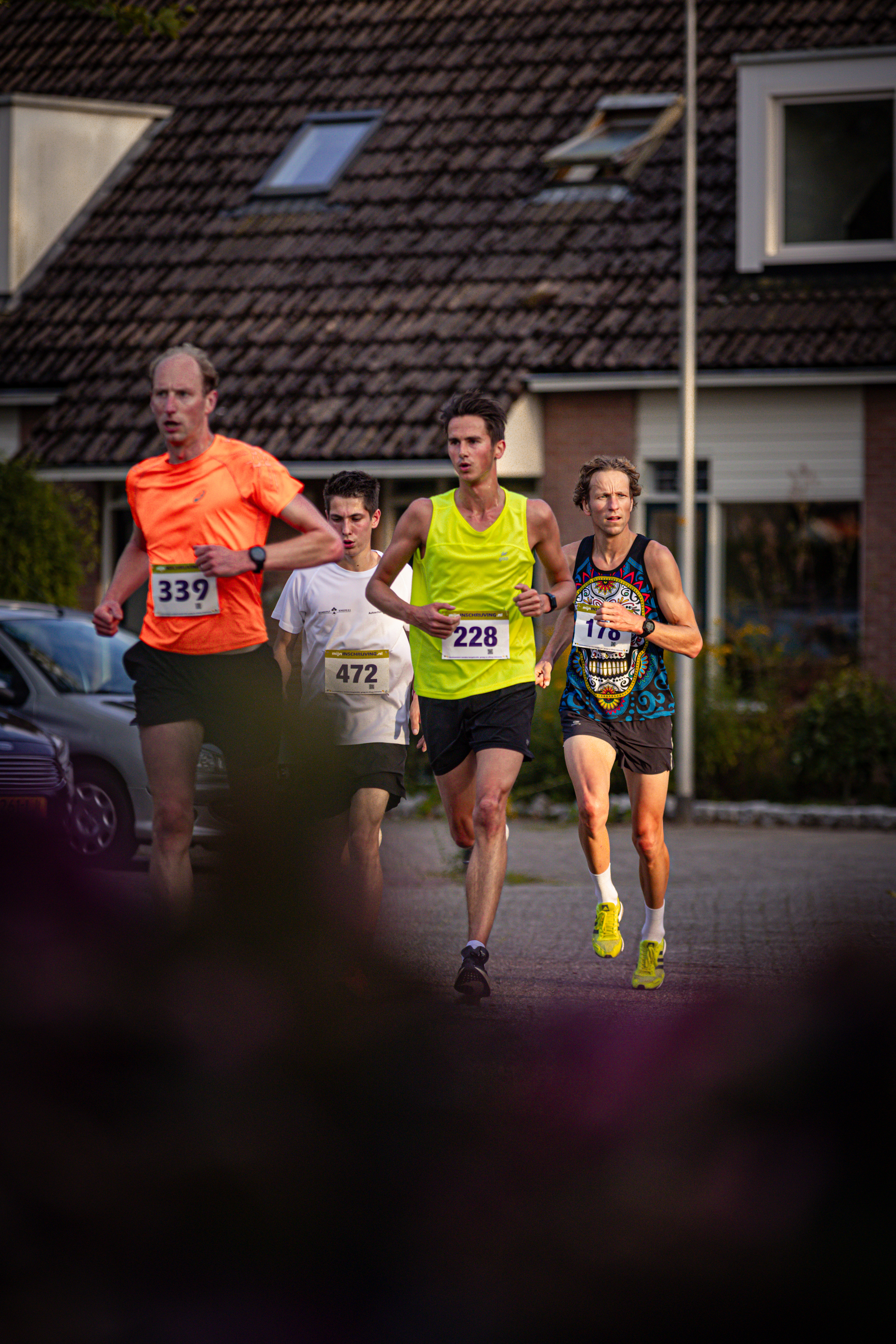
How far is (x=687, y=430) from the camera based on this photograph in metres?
14.2

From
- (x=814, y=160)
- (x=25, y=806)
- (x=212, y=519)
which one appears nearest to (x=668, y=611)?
(x=212, y=519)

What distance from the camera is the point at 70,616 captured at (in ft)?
39.5

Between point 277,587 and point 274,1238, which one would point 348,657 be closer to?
point 274,1238

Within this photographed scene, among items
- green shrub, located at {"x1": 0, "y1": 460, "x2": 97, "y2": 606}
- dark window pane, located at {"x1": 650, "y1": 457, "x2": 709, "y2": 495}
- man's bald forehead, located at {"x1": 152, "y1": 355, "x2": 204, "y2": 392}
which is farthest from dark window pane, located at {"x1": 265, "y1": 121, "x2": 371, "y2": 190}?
man's bald forehead, located at {"x1": 152, "y1": 355, "x2": 204, "y2": 392}

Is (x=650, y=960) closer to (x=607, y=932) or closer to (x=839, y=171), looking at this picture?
(x=607, y=932)

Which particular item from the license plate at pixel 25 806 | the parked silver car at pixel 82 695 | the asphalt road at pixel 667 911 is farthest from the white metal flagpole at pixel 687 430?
the license plate at pixel 25 806

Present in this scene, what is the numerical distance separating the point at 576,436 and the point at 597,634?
10.6 m

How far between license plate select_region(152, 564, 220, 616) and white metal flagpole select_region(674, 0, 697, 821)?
8.17m

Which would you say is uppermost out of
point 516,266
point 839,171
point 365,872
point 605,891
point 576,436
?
point 839,171

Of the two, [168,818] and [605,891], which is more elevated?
[168,818]

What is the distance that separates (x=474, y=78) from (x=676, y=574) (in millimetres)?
14140

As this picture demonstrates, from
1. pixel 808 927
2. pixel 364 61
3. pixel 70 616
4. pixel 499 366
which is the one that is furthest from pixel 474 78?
pixel 808 927

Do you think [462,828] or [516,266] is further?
[516,266]

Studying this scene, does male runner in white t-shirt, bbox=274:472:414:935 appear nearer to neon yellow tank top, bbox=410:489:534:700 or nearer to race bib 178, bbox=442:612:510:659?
neon yellow tank top, bbox=410:489:534:700
